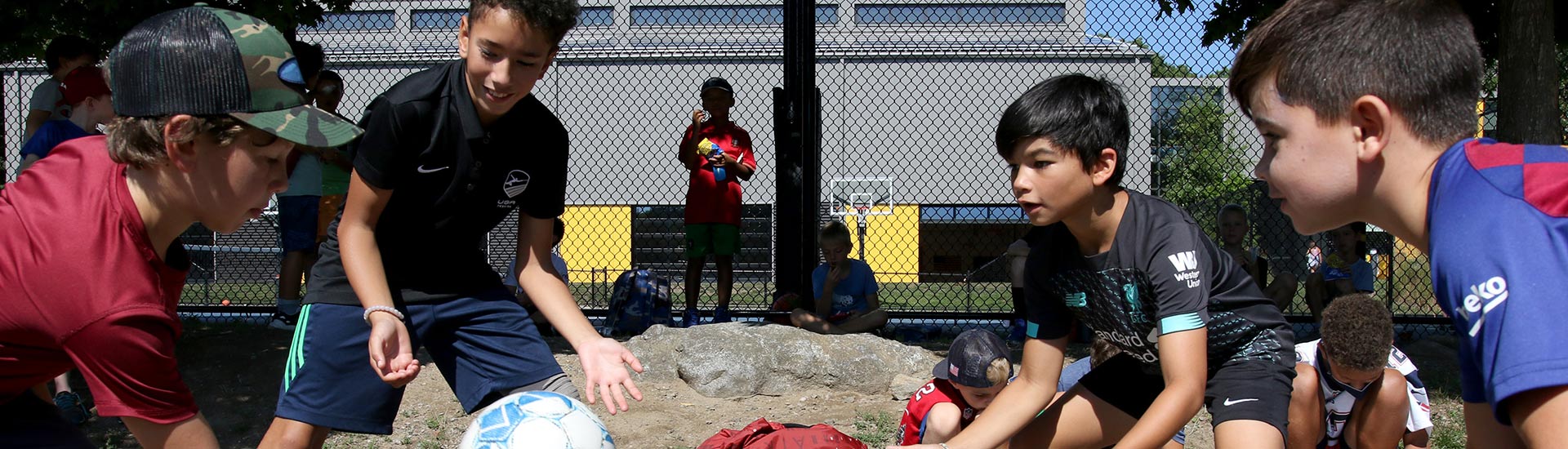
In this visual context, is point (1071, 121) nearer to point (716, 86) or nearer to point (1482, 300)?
point (1482, 300)

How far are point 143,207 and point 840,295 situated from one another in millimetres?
5620

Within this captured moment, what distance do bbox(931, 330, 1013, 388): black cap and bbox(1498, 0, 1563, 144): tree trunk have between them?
3675 mm

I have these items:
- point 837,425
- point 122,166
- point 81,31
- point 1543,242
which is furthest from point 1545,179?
point 81,31

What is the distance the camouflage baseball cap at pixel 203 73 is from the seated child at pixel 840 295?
5326 mm

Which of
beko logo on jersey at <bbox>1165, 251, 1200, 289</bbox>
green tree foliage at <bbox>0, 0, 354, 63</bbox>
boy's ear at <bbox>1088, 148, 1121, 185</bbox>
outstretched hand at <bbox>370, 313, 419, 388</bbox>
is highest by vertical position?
green tree foliage at <bbox>0, 0, 354, 63</bbox>

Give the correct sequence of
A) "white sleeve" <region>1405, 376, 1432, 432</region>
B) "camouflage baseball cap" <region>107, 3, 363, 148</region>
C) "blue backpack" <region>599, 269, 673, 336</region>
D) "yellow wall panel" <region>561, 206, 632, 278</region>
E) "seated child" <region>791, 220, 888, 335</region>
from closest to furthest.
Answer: "camouflage baseball cap" <region>107, 3, 363, 148</region>
"white sleeve" <region>1405, 376, 1432, 432</region>
"seated child" <region>791, 220, 888, 335</region>
"blue backpack" <region>599, 269, 673, 336</region>
"yellow wall panel" <region>561, 206, 632, 278</region>

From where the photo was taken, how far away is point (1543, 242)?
1345mm

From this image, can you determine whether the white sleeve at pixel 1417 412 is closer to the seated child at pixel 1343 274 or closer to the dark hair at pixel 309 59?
the seated child at pixel 1343 274

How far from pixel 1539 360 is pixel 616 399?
1874 mm

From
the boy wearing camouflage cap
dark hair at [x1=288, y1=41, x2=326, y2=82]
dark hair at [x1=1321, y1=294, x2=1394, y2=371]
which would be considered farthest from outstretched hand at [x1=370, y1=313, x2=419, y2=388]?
dark hair at [x1=288, y1=41, x2=326, y2=82]

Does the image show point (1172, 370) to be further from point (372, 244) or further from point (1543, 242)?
point (372, 244)

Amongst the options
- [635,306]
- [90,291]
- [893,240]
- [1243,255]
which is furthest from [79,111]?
[893,240]

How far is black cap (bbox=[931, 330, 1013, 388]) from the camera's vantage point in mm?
3996

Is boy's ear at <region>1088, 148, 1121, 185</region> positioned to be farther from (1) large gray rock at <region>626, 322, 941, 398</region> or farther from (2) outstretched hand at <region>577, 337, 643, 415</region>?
(1) large gray rock at <region>626, 322, 941, 398</region>
